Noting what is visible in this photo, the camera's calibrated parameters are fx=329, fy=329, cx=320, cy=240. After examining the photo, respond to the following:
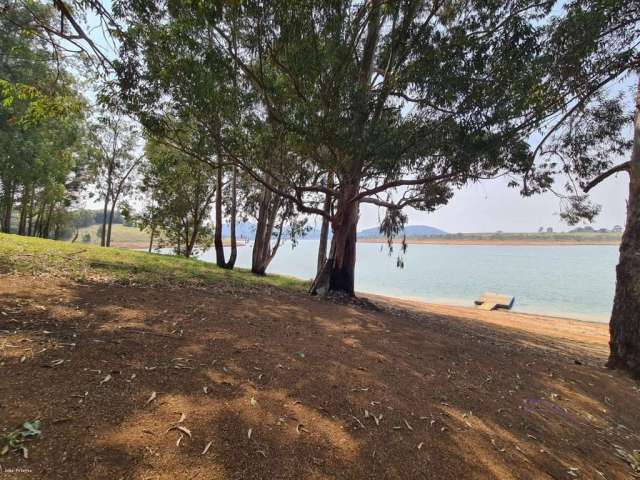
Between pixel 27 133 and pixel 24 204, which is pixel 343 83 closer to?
pixel 27 133

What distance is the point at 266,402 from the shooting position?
2.39 m

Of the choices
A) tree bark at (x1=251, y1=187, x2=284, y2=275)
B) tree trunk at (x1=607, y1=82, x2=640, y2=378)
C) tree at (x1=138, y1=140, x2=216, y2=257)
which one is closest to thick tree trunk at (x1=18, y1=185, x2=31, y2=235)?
tree at (x1=138, y1=140, x2=216, y2=257)

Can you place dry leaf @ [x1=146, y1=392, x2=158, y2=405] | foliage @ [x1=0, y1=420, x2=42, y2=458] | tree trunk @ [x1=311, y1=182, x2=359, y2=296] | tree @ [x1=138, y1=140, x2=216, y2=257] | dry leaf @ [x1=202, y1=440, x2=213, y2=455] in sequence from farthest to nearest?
tree @ [x1=138, y1=140, x2=216, y2=257], tree trunk @ [x1=311, y1=182, x2=359, y2=296], dry leaf @ [x1=146, y1=392, x2=158, y2=405], dry leaf @ [x1=202, y1=440, x2=213, y2=455], foliage @ [x1=0, y1=420, x2=42, y2=458]

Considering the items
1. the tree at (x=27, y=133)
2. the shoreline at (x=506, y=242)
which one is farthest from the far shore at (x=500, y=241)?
the tree at (x=27, y=133)

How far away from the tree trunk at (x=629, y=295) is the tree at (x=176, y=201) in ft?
45.3

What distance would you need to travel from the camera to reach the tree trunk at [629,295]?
4953 millimetres

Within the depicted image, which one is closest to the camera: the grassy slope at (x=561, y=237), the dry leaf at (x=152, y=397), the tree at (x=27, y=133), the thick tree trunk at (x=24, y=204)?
the dry leaf at (x=152, y=397)

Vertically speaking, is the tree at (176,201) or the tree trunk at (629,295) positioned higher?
the tree at (176,201)

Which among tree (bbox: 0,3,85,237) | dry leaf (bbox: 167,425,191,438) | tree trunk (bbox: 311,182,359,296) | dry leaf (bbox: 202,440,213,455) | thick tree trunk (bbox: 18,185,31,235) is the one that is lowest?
dry leaf (bbox: 202,440,213,455)

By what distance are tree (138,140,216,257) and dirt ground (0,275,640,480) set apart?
39.1ft

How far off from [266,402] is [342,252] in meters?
6.20

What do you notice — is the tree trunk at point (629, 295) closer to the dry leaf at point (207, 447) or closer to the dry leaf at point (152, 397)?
the dry leaf at point (207, 447)

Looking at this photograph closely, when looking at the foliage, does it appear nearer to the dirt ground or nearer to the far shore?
the dirt ground

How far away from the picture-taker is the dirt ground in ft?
5.90
